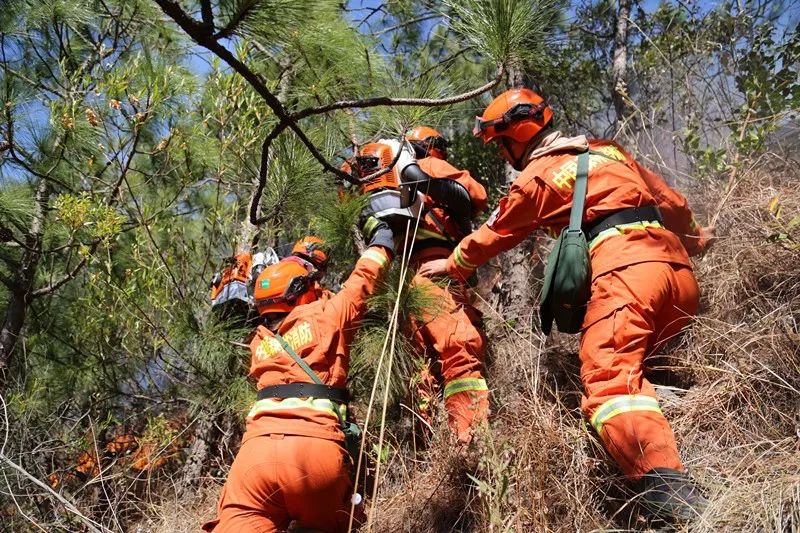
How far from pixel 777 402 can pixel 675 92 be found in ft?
10.1

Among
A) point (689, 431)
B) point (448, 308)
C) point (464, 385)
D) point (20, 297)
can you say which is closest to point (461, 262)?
point (448, 308)

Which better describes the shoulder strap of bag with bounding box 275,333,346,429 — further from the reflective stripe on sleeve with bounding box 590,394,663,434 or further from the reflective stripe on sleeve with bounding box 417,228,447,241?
the reflective stripe on sleeve with bounding box 590,394,663,434

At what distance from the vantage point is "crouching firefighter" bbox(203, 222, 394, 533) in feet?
8.59

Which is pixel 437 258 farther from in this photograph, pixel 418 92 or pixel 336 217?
pixel 418 92

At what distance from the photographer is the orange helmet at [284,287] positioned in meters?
3.24

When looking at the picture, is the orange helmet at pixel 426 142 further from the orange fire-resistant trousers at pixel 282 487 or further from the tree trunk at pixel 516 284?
the orange fire-resistant trousers at pixel 282 487

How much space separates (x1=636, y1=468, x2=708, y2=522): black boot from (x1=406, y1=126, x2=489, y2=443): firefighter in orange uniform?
0.75 m

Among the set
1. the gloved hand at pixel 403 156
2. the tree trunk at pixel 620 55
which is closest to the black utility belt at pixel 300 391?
the gloved hand at pixel 403 156

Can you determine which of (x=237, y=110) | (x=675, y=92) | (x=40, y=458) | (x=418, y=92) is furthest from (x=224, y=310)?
(x=675, y=92)

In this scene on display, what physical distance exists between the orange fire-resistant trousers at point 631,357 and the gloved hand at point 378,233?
3.81 ft

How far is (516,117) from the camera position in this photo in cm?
287

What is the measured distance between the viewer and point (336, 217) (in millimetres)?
3139

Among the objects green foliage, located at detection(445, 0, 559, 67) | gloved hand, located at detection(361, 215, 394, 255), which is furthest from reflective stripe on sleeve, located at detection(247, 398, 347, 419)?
green foliage, located at detection(445, 0, 559, 67)

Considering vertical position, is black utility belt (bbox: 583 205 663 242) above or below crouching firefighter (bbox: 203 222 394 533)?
above
